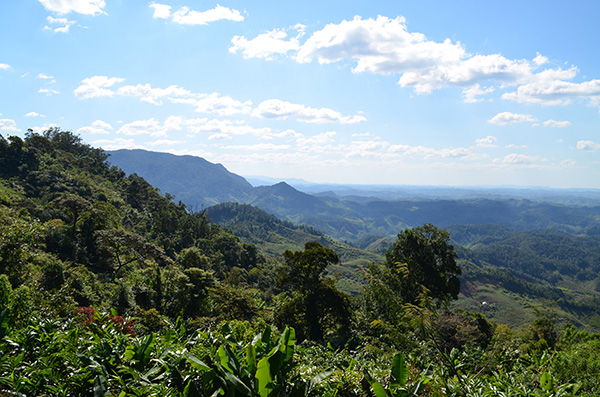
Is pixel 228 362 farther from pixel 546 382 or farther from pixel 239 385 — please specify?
pixel 546 382

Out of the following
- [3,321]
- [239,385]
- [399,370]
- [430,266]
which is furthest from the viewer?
[430,266]

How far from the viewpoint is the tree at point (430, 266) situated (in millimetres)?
18234

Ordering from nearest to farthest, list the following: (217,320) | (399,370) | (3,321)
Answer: (399,370)
(3,321)
(217,320)

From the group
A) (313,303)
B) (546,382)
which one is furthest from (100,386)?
(313,303)

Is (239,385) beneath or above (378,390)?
above

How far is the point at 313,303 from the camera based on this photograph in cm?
1546

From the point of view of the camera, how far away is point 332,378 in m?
3.01

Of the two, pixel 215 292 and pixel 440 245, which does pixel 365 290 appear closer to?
pixel 440 245

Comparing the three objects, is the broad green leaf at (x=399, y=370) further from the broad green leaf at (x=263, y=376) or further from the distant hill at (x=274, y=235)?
the distant hill at (x=274, y=235)

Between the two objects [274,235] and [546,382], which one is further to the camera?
[274,235]

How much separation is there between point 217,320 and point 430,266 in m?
12.6

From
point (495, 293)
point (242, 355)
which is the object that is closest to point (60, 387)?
point (242, 355)

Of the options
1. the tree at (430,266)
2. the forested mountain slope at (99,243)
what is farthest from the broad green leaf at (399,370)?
the tree at (430,266)

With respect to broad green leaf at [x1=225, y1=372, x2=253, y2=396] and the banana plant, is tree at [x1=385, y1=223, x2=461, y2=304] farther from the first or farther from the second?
broad green leaf at [x1=225, y1=372, x2=253, y2=396]
